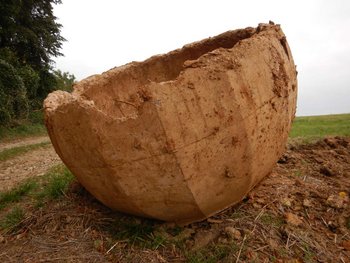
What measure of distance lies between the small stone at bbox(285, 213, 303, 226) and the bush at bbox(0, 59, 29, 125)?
8132 millimetres

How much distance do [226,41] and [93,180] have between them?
6.84ft

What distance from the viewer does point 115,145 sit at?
8.36 ft

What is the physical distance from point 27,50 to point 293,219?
12.6 meters

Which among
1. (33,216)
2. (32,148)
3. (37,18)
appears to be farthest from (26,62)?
(33,216)

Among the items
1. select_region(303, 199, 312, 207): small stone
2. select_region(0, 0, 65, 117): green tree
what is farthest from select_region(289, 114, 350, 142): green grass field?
select_region(0, 0, 65, 117): green tree

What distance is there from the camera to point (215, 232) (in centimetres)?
296

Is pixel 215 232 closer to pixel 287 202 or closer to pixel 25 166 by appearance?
pixel 287 202

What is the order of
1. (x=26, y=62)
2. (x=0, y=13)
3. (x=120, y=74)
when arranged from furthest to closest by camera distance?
(x=26, y=62) → (x=0, y=13) → (x=120, y=74)

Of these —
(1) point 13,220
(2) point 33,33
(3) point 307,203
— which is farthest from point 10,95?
(3) point 307,203

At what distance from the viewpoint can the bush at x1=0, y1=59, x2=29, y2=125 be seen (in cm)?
946

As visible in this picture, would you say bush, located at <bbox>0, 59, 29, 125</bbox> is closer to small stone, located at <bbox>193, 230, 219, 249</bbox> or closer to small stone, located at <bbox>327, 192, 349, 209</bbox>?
small stone, located at <bbox>193, 230, 219, 249</bbox>

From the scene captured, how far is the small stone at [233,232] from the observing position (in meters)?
2.85

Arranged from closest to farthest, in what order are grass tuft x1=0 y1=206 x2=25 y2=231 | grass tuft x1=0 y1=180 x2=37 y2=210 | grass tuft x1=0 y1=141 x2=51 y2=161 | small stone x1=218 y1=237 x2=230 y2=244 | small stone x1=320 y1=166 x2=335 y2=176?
small stone x1=218 y1=237 x2=230 y2=244
grass tuft x1=0 y1=206 x2=25 y2=231
small stone x1=320 y1=166 x2=335 y2=176
grass tuft x1=0 y1=180 x2=37 y2=210
grass tuft x1=0 y1=141 x2=51 y2=161

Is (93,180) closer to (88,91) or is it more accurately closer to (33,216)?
(33,216)
